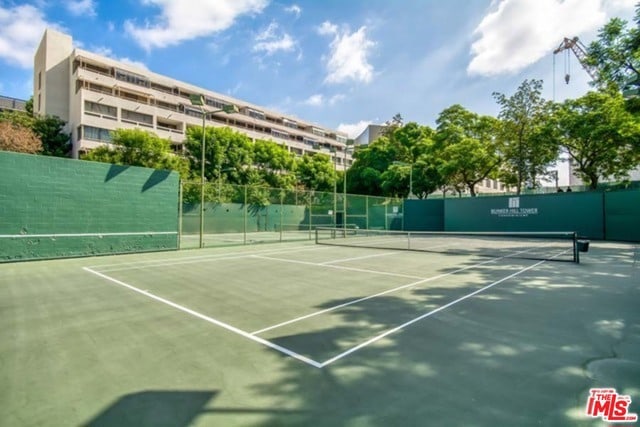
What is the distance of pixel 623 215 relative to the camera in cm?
1939

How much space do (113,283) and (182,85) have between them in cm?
4824

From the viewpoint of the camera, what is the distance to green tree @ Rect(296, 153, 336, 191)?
46.9m

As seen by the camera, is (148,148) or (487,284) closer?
(487,284)

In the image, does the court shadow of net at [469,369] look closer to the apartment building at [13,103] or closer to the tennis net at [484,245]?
the tennis net at [484,245]

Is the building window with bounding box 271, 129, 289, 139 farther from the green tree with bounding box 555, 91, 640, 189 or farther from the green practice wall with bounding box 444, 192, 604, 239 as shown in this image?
the green tree with bounding box 555, 91, 640, 189

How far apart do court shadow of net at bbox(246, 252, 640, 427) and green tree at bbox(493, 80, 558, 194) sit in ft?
83.8

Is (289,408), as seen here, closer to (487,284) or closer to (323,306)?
(323,306)

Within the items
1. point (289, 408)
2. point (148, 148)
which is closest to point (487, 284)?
point (289, 408)

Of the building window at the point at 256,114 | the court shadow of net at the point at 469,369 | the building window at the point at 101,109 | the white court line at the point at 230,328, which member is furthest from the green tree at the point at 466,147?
the building window at the point at 101,109

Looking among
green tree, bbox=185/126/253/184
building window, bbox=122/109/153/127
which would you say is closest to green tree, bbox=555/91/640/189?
green tree, bbox=185/126/253/184

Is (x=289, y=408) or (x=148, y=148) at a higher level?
(x=148, y=148)

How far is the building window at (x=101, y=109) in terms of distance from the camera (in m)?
36.9

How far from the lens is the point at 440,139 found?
3603 cm

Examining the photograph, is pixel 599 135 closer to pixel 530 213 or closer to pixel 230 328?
pixel 530 213
